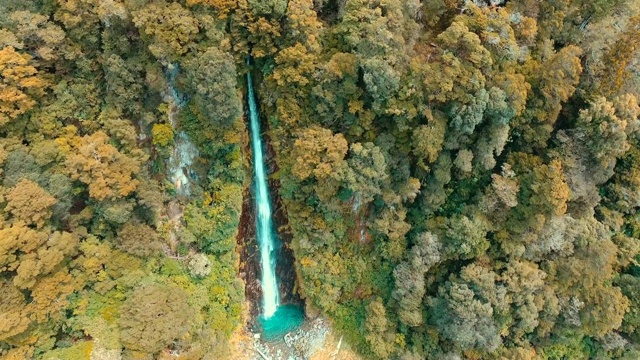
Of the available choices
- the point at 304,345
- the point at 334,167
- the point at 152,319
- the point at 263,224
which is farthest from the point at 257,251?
the point at 334,167

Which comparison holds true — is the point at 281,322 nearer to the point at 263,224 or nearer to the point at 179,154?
the point at 263,224

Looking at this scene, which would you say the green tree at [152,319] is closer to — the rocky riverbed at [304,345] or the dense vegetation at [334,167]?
the dense vegetation at [334,167]

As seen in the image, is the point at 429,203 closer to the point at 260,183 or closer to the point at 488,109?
the point at 488,109

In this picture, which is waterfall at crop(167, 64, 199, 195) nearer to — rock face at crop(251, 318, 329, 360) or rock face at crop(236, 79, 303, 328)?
rock face at crop(236, 79, 303, 328)

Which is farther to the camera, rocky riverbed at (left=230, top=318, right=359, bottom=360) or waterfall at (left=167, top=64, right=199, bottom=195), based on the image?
rocky riverbed at (left=230, top=318, right=359, bottom=360)

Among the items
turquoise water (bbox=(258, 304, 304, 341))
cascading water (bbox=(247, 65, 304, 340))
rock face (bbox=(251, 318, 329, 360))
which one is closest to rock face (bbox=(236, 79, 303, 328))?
cascading water (bbox=(247, 65, 304, 340))

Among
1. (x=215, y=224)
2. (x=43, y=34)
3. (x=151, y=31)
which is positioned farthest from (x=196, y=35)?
(x=215, y=224)
